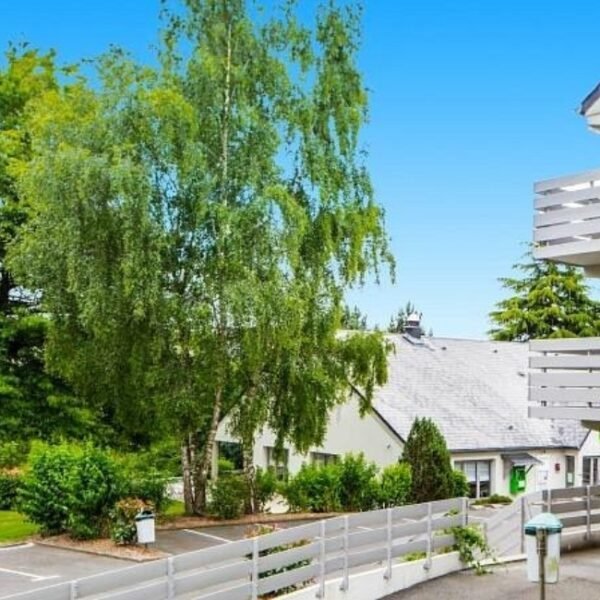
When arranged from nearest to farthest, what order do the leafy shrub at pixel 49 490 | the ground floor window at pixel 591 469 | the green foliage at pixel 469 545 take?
1. the green foliage at pixel 469 545
2. the leafy shrub at pixel 49 490
3. the ground floor window at pixel 591 469

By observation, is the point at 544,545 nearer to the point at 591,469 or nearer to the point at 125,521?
the point at 125,521

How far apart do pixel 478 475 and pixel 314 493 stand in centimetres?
822

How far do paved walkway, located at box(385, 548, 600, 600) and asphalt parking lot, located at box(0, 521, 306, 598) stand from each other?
6.20 m

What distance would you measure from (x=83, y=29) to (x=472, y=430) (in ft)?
58.6

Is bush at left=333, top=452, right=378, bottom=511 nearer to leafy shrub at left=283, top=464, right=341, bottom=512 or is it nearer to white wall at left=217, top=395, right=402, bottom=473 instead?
leafy shrub at left=283, top=464, right=341, bottom=512

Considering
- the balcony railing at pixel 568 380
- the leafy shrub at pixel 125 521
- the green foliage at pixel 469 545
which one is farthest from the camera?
the leafy shrub at pixel 125 521

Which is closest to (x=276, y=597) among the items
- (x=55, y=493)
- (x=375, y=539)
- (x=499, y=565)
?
(x=375, y=539)

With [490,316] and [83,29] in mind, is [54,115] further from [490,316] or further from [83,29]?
[490,316]

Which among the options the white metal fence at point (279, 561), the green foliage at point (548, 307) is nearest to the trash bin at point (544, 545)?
the white metal fence at point (279, 561)

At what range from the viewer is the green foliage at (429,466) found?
2608cm

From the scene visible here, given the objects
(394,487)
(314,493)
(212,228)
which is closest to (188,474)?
(314,493)

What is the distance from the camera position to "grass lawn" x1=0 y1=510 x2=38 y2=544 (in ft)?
68.9

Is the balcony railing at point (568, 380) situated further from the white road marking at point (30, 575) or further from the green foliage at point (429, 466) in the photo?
the green foliage at point (429, 466)

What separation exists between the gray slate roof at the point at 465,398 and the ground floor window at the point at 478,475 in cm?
64
